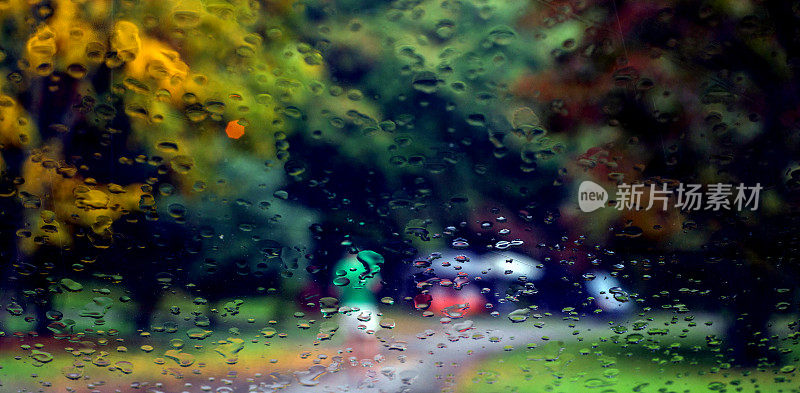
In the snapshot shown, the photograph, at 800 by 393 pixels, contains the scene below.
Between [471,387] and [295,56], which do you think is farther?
[471,387]

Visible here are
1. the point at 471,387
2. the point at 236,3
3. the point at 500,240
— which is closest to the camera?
the point at 236,3

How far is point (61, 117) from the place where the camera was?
1167 mm

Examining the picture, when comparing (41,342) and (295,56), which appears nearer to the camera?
(295,56)

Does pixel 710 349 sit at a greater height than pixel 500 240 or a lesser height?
lesser

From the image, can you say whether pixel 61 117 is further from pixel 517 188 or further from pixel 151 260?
pixel 517 188

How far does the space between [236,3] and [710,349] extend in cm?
140

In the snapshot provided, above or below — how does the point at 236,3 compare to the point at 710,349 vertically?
above

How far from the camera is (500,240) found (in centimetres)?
124

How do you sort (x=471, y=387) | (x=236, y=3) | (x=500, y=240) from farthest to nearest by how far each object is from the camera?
(x=471, y=387) < (x=500, y=240) < (x=236, y=3)

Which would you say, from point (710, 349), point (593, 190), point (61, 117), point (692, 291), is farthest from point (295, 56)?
point (710, 349)

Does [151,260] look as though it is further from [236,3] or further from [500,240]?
[500,240]

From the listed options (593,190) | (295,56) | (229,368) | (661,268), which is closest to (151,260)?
(229,368)

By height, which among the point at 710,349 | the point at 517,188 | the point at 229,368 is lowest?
the point at 229,368

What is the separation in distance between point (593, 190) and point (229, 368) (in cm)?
99
